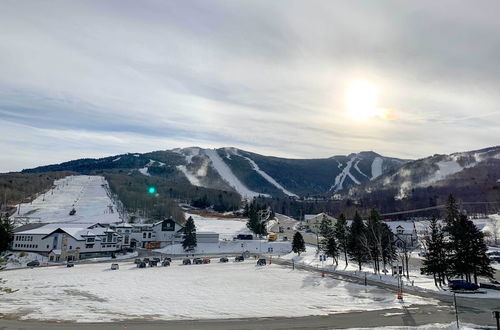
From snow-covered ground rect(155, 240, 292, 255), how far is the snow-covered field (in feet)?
127

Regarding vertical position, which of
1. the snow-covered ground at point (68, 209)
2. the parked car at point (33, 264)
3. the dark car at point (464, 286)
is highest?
the snow-covered ground at point (68, 209)

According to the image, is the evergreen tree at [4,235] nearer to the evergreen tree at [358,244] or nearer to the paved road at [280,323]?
the paved road at [280,323]

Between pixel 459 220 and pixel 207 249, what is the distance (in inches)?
2525

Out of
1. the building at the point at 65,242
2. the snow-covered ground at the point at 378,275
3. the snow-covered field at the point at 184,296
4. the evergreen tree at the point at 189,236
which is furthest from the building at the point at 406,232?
the building at the point at 65,242

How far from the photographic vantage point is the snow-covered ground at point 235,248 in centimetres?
9456

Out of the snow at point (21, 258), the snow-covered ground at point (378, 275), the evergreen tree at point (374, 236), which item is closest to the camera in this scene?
the snow-covered ground at point (378, 275)

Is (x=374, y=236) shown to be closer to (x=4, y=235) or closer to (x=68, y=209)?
(x=4, y=235)

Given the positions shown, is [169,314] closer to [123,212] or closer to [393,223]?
[393,223]

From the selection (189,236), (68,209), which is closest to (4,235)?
(189,236)

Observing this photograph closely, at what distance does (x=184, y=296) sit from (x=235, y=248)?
63.0 meters

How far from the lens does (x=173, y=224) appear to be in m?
108

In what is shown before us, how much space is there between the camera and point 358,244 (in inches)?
2486

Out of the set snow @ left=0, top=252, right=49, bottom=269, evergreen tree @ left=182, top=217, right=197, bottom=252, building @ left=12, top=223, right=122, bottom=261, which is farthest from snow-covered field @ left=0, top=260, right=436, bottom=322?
evergreen tree @ left=182, top=217, right=197, bottom=252

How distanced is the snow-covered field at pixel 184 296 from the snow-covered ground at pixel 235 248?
38.8 meters
